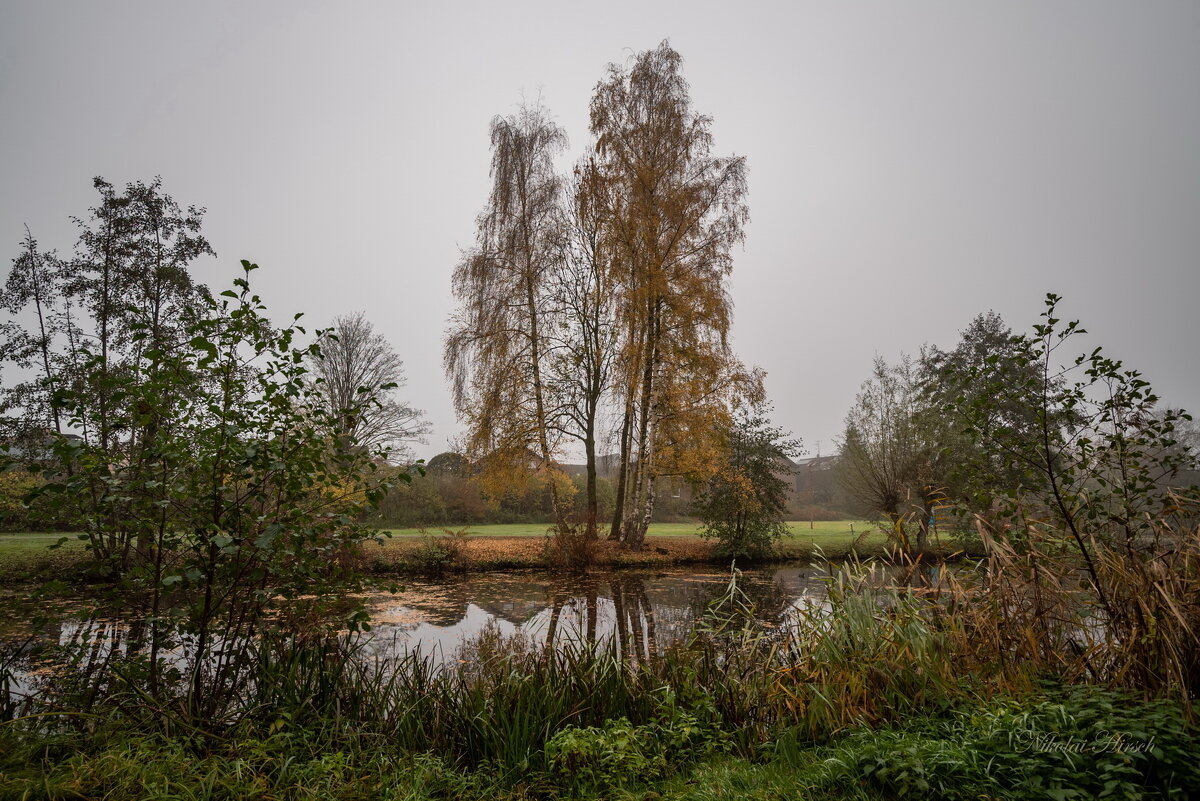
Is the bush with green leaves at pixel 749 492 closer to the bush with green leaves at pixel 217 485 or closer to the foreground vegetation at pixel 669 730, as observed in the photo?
the foreground vegetation at pixel 669 730

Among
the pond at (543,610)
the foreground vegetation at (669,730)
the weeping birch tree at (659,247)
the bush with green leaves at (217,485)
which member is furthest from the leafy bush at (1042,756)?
the weeping birch tree at (659,247)

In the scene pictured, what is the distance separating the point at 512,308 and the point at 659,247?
480 centimetres

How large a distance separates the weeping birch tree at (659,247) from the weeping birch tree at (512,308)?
194 centimetres

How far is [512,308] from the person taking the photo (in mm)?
17250

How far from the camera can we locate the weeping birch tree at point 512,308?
1631 cm

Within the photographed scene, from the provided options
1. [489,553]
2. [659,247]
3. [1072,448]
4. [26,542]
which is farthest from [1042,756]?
[26,542]

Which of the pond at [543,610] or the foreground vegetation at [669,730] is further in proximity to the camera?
the pond at [543,610]

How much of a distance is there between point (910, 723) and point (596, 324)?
49.1 ft

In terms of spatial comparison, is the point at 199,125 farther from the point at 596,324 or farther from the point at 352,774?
the point at 352,774

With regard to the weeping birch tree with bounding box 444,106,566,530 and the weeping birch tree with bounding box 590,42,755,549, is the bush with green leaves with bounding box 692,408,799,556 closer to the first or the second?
→ the weeping birch tree with bounding box 590,42,755,549

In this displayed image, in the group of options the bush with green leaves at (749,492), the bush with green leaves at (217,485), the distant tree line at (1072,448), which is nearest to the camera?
the bush with green leaves at (217,485)

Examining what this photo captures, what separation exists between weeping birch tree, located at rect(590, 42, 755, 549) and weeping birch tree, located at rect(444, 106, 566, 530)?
194 centimetres

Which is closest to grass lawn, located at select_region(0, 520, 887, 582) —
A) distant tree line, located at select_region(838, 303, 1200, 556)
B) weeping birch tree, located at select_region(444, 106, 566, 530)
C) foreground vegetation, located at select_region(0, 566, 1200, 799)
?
weeping birch tree, located at select_region(444, 106, 566, 530)

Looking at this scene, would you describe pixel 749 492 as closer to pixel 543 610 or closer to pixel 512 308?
pixel 543 610
